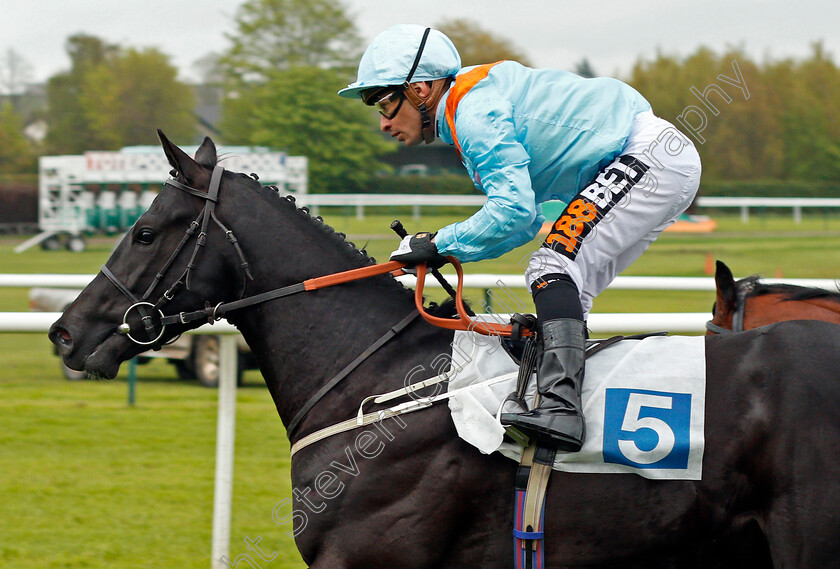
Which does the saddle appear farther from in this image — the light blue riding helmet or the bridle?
the bridle

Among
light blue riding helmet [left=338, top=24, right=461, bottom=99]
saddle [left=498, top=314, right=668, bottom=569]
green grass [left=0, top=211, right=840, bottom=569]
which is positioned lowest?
green grass [left=0, top=211, right=840, bottom=569]

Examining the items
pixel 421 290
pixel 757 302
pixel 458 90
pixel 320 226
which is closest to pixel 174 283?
pixel 320 226

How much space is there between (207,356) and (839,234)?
13.3 meters

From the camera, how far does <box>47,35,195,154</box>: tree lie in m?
23.5

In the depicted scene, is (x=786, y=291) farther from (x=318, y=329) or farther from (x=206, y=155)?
(x=206, y=155)

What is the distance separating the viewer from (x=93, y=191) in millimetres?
21906

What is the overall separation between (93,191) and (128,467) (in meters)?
17.9

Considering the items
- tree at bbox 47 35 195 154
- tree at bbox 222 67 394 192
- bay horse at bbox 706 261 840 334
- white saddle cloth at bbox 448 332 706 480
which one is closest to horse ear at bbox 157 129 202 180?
white saddle cloth at bbox 448 332 706 480

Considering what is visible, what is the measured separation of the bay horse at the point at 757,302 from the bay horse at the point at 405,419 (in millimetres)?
1316

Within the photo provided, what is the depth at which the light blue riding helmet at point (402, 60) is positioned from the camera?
8.50 feet

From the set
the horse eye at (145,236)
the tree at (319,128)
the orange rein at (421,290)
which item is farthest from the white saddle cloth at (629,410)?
the tree at (319,128)

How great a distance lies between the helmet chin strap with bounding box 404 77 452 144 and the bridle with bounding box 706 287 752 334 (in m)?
1.68

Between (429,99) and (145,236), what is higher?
(429,99)

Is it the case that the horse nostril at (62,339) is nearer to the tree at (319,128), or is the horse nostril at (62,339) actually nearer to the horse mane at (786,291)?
the horse mane at (786,291)
